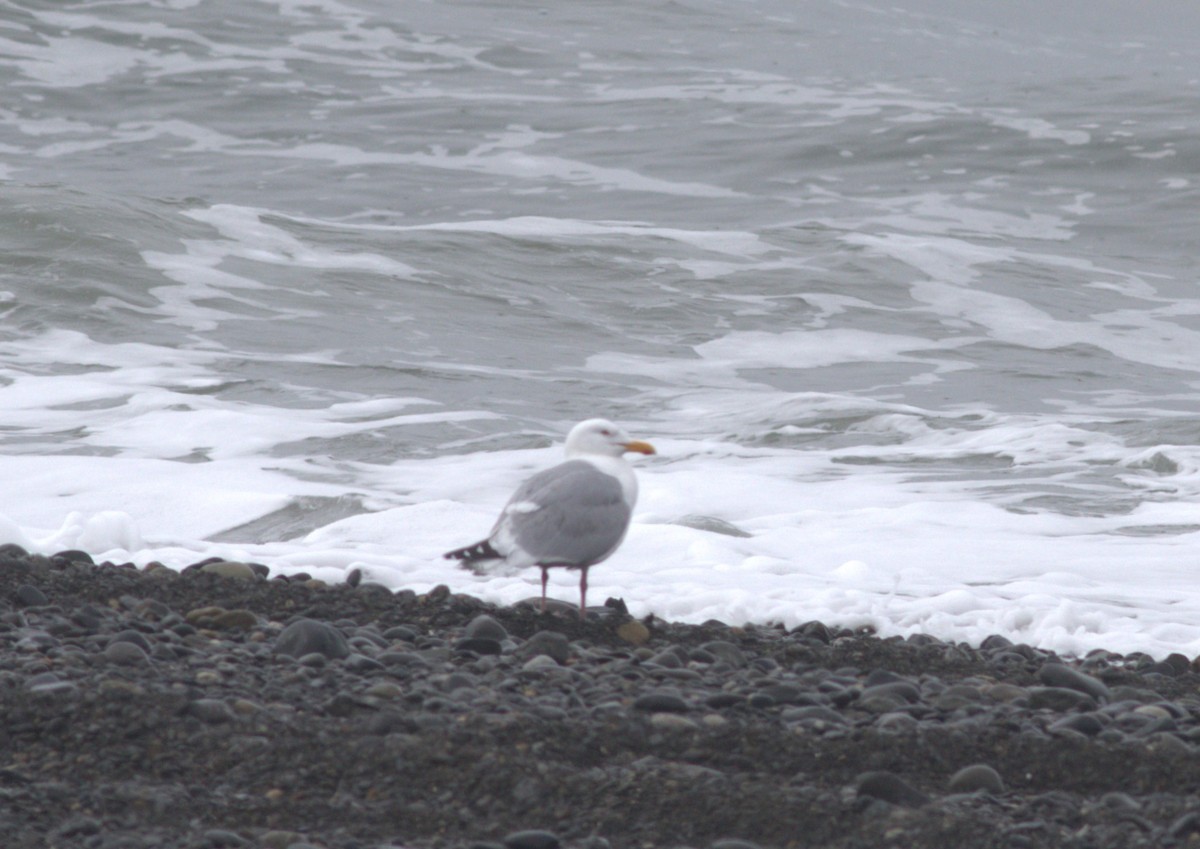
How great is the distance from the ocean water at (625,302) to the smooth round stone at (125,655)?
1960mm

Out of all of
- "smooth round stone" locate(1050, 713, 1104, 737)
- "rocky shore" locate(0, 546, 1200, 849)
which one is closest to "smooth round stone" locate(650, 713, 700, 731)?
"rocky shore" locate(0, 546, 1200, 849)

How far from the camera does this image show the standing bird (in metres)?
4.93

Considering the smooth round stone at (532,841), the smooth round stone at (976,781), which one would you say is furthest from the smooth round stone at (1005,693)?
the smooth round stone at (532,841)

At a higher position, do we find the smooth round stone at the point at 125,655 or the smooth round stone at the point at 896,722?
the smooth round stone at the point at 125,655

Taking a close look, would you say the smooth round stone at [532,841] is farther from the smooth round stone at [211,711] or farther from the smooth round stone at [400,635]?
the smooth round stone at [400,635]

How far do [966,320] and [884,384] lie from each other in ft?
9.07

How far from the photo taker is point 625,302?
1453 centimetres

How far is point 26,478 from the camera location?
7965 millimetres

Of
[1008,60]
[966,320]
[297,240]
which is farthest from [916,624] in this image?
[1008,60]

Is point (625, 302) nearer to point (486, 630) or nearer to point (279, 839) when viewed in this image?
point (486, 630)

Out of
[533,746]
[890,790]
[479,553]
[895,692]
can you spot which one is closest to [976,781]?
[890,790]

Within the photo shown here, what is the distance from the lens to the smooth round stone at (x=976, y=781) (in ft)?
11.0

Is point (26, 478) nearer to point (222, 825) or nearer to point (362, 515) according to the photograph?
point (362, 515)

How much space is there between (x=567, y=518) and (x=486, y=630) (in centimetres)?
49
